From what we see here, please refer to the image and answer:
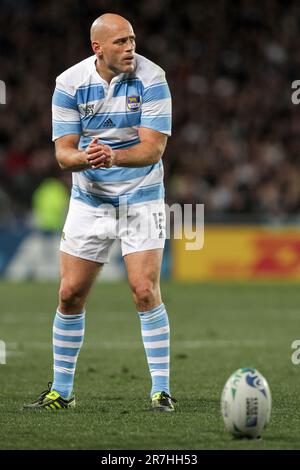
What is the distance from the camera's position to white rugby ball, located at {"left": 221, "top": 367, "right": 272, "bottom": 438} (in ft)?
18.0

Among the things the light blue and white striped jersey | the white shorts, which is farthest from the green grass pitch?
the light blue and white striped jersey

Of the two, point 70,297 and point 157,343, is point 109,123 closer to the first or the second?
point 70,297

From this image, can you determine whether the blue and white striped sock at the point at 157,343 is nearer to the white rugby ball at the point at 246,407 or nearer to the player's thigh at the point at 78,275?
the player's thigh at the point at 78,275

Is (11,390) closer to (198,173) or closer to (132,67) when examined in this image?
(132,67)

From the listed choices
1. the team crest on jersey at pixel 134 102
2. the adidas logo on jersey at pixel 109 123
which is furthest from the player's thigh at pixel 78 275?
the team crest on jersey at pixel 134 102

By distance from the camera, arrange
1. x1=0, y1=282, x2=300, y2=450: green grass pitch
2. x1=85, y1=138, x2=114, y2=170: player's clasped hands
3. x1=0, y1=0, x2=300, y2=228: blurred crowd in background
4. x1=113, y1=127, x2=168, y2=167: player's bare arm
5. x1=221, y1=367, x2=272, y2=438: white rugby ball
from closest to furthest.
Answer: x1=221, y1=367, x2=272, y2=438: white rugby ball
x1=0, y1=282, x2=300, y2=450: green grass pitch
x1=85, y1=138, x2=114, y2=170: player's clasped hands
x1=113, y1=127, x2=168, y2=167: player's bare arm
x1=0, y1=0, x2=300, y2=228: blurred crowd in background

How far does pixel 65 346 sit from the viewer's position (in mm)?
6934

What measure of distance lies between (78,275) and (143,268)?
0.42 m

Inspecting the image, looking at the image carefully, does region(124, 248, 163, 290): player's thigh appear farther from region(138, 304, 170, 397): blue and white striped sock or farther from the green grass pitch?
the green grass pitch

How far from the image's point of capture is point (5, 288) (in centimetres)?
1756

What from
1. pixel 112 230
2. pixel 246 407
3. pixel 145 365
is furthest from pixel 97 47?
pixel 145 365

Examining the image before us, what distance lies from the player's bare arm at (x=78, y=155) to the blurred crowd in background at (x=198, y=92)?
12.8 metres

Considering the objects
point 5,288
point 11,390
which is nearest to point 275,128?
point 5,288

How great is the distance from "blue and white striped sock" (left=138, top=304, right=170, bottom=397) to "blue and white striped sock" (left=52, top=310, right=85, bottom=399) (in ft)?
1.50
